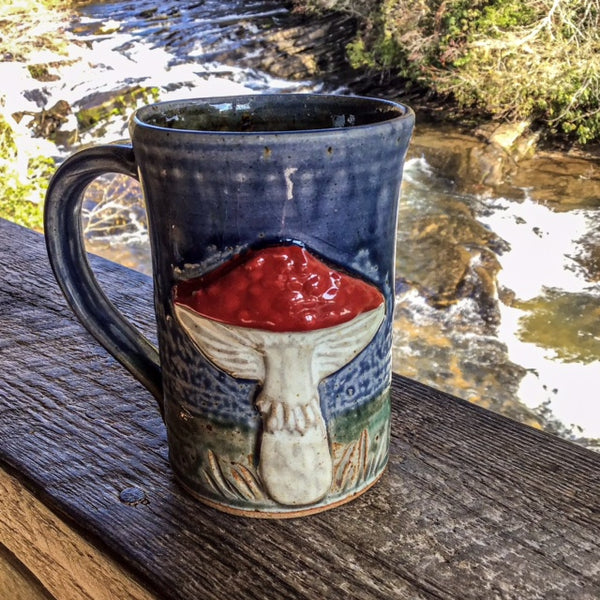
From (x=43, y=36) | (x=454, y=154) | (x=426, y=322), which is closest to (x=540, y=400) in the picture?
(x=426, y=322)

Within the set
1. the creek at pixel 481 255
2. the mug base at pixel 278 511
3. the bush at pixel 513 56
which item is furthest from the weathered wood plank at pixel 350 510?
the bush at pixel 513 56

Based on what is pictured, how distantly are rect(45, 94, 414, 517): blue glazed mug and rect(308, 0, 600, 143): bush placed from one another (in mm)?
4802

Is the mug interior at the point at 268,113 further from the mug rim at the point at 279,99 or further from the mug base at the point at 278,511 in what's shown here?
the mug base at the point at 278,511

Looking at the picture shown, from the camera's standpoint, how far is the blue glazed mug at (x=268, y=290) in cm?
40

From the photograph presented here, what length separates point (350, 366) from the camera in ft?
1.44

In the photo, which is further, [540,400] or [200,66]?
[200,66]

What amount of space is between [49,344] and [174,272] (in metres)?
0.30

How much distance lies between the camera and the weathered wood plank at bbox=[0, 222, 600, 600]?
415 mm

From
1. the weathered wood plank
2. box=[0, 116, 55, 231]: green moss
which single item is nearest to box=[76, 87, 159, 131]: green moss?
box=[0, 116, 55, 231]: green moss

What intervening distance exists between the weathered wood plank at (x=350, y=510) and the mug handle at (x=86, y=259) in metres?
0.07

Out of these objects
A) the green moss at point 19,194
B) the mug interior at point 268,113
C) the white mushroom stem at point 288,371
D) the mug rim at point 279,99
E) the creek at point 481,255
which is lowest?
the creek at point 481,255

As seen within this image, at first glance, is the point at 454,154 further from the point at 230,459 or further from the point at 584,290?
the point at 230,459

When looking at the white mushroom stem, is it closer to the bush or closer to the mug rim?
the mug rim

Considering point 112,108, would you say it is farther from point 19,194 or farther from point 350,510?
point 350,510
